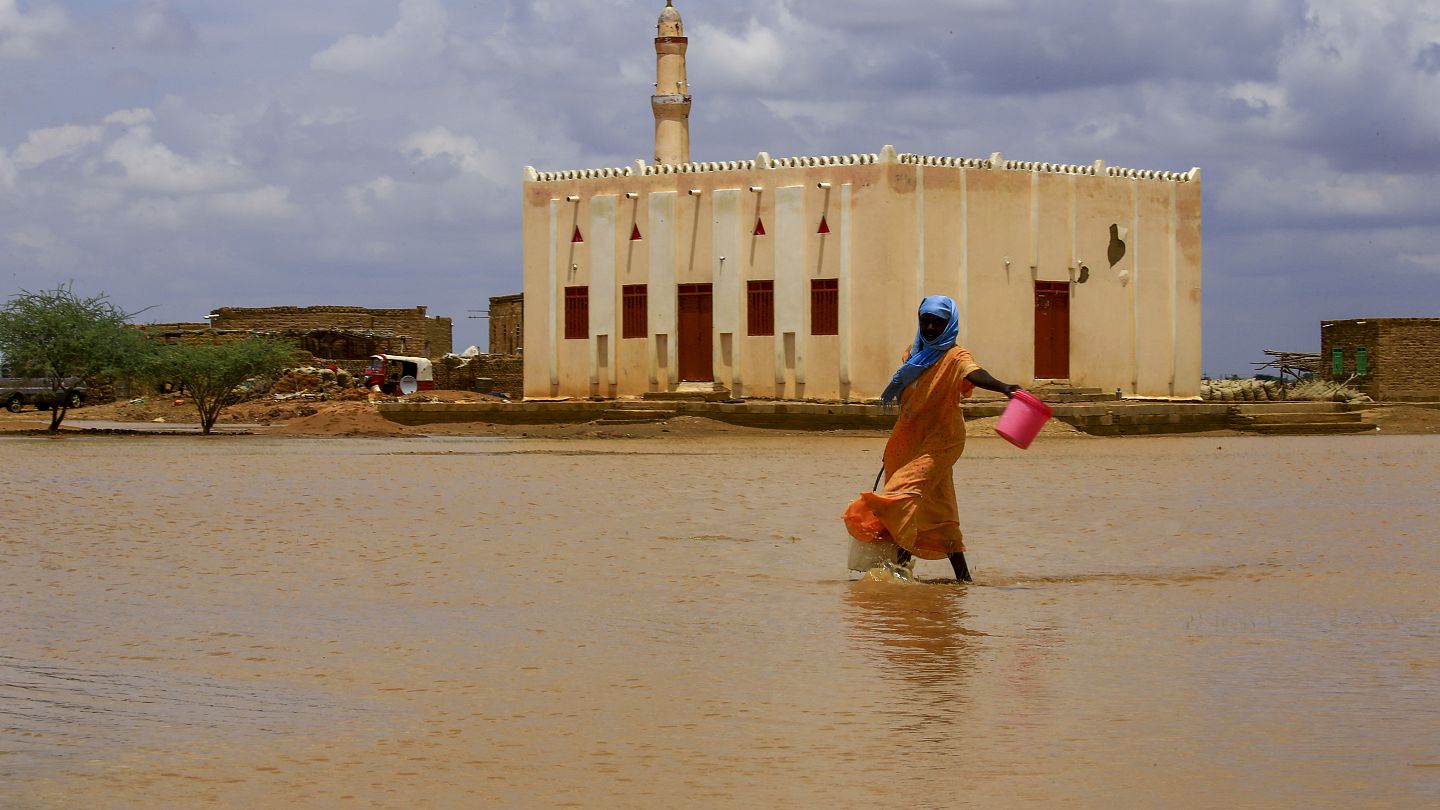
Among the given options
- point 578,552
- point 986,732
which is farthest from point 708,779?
point 578,552

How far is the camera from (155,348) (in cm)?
3347

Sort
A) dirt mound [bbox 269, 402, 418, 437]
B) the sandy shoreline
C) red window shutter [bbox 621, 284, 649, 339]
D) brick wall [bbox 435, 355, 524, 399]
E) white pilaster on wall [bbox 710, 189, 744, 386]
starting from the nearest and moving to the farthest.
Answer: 1. the sandy shoreline
2. dirt mound [bbox 269, 402, 418, 437]
3. white pilaster on wall [bbox 710, 189, 744, 386]
4. red window shutter [bbox 621, 284, 649, 339]
5. brick wall [bbox 435, 355, 524, 399]

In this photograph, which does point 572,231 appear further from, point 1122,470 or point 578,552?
point 578,552

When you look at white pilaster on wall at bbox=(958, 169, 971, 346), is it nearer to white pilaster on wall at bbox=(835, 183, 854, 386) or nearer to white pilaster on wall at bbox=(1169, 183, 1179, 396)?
white pilaster on wall at bbox=(835, 183, 854, 386)

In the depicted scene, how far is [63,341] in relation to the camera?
31641mm

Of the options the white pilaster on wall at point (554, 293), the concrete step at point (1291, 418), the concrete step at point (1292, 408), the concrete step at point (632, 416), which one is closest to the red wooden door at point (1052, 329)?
the concrete step at point (1292, 408)

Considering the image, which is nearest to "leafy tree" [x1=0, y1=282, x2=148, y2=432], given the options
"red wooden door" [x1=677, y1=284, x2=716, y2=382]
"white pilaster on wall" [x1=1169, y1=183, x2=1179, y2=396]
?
"red wooden door" [x1=677, y1=284, x2=716, y2=382]

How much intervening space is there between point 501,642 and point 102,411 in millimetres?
37404

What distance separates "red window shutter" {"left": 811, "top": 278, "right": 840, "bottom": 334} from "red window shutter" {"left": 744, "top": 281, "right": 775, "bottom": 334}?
83 centimetres

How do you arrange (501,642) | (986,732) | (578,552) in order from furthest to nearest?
1. (578,552)
2. (501,642)
3. (986,732)

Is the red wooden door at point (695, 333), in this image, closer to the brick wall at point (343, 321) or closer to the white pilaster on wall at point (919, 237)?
the white pilaster on wall at point (919, 237)

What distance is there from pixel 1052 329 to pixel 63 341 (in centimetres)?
1842

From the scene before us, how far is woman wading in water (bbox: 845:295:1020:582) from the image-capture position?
8648mm

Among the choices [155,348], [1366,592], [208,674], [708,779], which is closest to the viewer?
[708,779]
